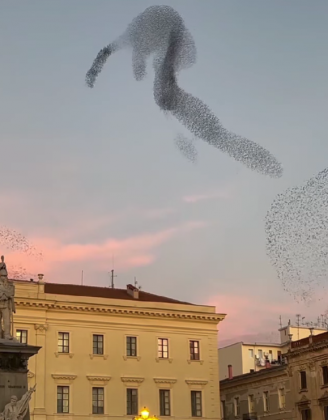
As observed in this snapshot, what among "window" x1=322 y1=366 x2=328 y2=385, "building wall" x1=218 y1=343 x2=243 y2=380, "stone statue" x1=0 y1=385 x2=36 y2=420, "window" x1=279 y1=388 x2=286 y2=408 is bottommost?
"stone statue" x1=0 y1=385 x2=36 y2=420

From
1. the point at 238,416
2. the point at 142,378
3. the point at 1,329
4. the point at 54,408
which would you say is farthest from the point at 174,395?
the point at 1,329

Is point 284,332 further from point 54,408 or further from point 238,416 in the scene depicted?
point 54,408

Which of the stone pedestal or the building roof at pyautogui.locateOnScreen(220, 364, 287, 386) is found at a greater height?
the building roof at pyautogui.locateOnScreen(220, 364, 287, 386)

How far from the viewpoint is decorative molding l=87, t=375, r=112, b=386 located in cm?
5500

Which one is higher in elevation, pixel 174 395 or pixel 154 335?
pixel 154 335

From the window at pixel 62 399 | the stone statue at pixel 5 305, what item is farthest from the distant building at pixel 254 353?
the stone statue at pixel 5 305

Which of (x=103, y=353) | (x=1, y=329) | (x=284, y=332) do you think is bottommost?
(x=1, y=329)

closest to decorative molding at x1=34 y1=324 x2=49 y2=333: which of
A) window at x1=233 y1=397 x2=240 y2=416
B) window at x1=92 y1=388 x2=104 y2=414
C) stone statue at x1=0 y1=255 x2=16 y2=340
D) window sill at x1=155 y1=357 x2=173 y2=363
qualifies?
window at x1=92 y1=388 x2=104 y2=414

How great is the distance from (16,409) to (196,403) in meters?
35.3

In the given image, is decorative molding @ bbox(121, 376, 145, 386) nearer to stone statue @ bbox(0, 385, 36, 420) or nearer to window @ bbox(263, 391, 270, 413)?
window @ bbox(263, 391, 270, 413)

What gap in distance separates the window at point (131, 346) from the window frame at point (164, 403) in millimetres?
3122

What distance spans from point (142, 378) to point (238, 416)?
1901 cm

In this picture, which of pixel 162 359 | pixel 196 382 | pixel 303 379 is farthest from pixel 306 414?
pixel 162 359

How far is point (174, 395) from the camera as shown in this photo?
57.1m
